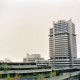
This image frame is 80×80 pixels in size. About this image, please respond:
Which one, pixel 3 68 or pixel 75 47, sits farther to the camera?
pixel 75 47

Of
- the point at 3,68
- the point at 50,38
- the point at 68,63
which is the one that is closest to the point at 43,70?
the point at 3,68

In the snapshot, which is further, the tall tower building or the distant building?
the distant building

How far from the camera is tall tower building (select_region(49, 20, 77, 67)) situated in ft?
410

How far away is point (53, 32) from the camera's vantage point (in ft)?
439

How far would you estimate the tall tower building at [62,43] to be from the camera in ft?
410

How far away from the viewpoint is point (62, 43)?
126m

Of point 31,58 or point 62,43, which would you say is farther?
point 31,58

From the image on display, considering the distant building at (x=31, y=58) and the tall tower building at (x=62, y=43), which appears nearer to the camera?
the tall tower building at (x=62, y=43)

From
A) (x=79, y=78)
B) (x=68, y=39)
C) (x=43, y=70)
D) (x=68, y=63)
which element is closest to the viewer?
(x=43, y=70)

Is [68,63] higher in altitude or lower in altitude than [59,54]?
lower

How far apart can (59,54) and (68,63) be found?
1135 centimetres

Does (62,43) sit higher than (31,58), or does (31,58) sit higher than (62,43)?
(62,43)

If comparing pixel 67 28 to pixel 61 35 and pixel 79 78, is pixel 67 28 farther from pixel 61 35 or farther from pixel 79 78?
pixel 79 78

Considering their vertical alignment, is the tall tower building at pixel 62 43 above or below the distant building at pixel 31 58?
above
